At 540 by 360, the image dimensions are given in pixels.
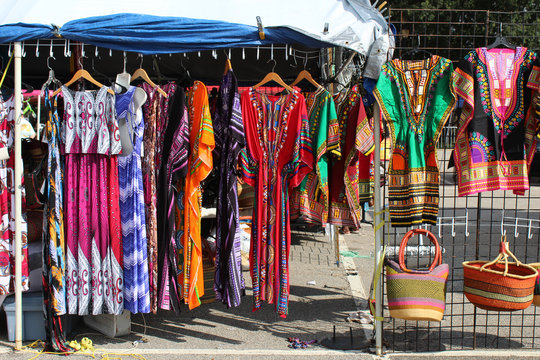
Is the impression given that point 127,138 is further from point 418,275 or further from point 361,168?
point 418,275

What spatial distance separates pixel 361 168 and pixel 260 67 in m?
2.22

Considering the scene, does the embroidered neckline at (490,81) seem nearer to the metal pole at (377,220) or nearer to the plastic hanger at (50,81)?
the metal pole at (377,220)

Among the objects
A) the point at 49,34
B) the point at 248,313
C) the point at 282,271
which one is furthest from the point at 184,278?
the point at 49,34

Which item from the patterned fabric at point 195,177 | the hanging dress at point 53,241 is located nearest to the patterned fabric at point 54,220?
the hanging dress at point 53,241

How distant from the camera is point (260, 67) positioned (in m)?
6.10

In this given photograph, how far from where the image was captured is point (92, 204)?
4117 millimetres

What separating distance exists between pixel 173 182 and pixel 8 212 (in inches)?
49.5

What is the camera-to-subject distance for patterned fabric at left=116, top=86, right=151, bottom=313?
13.4 feet

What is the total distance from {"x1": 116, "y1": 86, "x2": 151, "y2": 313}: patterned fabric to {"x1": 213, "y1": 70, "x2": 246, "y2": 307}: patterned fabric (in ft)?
1.80

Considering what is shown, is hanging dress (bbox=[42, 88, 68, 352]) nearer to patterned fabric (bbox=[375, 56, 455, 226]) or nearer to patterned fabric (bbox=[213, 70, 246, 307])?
patterned fabric (bbox=[213, 70, 246, 307])

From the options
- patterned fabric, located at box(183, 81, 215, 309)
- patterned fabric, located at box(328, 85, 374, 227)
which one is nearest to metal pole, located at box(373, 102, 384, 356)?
patterned fabric, located at box(328, 85, 374, 227)

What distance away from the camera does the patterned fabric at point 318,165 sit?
4.10 metres

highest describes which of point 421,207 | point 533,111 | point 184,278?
point 533,111

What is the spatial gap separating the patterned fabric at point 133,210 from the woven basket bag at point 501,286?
2.30 meters
